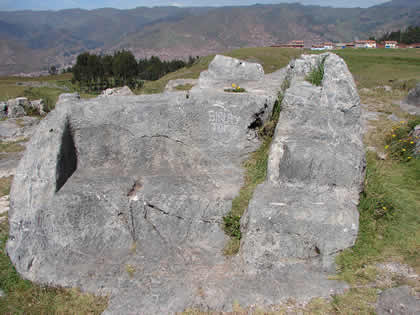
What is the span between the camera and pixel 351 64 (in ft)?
136

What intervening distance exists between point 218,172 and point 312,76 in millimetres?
4151

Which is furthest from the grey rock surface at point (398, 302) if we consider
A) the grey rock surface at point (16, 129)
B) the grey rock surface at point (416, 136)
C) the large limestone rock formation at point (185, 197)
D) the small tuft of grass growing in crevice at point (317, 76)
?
the grey rock surface at point (16, 129)

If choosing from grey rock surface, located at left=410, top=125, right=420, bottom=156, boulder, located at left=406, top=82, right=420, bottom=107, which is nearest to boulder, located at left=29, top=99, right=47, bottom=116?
grey rock surface, located at left=410, top=125, right=420, bottom=156

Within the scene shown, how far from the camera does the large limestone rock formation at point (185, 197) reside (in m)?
5.49

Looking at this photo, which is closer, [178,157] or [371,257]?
[371,257]

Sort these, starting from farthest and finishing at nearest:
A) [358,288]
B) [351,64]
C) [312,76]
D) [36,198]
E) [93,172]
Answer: [351,64], [312,76], [93,172], [36,198], [358,288]

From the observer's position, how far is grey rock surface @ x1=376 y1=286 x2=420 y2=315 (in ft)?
14.0

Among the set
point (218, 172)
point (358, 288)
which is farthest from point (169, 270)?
point (358, 288)

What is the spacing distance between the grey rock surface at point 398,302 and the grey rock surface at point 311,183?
1018 millimetres

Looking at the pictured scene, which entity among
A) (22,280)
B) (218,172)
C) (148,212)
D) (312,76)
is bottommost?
(22,280)

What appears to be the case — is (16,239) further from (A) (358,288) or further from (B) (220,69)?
(B) (220,69)

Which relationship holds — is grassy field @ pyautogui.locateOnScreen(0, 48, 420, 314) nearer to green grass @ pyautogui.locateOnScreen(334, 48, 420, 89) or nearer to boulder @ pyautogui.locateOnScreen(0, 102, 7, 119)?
boulder @ pyautogui.locateOnScreen(0, 102, 7, 119)

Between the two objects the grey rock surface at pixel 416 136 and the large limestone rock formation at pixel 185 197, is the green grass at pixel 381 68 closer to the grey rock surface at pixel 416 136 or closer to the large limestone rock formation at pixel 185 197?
the grey rock surface at pixel 416 136

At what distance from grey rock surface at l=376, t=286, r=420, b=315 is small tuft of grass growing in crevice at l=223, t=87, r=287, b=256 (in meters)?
2.74
